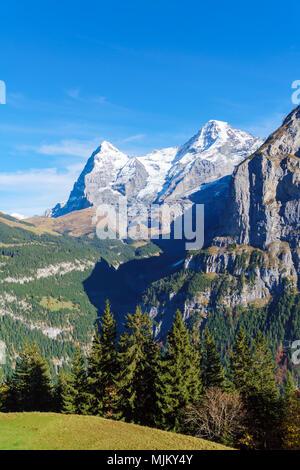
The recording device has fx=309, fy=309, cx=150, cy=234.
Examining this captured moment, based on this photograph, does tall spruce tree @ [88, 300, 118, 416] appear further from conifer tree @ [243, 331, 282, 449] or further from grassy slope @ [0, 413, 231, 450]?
conifer tree @ [243, 331, 282, 449]

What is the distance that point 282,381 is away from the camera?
549ft

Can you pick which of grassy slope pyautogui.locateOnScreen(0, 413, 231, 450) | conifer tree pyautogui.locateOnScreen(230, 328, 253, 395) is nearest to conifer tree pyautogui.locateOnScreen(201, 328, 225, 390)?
conifer tree pyautogui.locateOnScreen(230, 328, 253, 395)

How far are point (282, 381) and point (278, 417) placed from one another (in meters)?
131

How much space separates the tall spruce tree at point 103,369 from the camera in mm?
51688

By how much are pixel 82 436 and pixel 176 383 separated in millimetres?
17965

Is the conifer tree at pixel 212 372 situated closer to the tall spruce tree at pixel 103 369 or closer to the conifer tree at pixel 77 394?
the tall spruce tree at pixel 103 369

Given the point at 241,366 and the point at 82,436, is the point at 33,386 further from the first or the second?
the point at 241,366

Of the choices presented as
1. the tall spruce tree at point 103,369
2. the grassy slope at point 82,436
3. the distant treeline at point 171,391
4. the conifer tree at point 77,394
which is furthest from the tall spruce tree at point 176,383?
the conifer tree at point 77,394

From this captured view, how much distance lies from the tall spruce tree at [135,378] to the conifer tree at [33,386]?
20104 millimetres

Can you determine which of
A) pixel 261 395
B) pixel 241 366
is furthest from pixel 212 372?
pixel 261 395

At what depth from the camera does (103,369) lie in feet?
174

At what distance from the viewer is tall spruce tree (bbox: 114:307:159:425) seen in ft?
162

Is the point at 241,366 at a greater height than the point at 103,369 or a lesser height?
lesser
